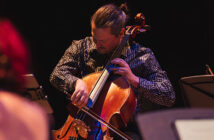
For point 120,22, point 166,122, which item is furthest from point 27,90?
point 166,122

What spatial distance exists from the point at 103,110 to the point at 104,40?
580mm

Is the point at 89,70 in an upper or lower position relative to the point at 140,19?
lower

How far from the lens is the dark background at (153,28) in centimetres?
299

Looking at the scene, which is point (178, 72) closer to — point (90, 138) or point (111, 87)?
point (111, 87)

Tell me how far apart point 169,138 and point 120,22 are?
129cm

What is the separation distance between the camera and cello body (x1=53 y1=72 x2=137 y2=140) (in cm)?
174

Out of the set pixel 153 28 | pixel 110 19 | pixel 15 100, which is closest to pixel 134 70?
pixel 110 19

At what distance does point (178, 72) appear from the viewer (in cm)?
307

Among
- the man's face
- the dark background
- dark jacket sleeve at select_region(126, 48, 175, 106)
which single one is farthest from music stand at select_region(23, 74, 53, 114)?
the dark background

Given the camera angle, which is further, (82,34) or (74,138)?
(82,34)

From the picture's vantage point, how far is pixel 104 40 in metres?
2.06

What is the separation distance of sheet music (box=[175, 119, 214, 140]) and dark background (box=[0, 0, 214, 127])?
80.8 inches

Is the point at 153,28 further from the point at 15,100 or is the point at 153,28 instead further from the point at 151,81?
the point at 15,100

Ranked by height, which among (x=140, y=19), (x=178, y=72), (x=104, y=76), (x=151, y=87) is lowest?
(x=178, y=72)
